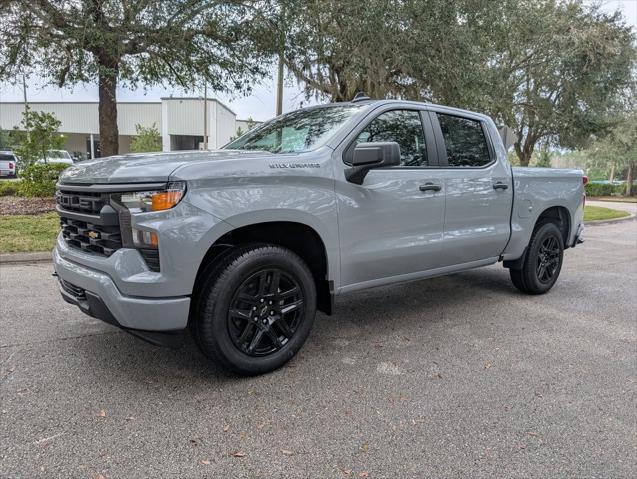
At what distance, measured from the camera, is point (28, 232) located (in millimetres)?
8062

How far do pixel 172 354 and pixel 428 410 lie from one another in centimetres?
192

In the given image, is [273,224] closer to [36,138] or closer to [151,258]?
[151,258]

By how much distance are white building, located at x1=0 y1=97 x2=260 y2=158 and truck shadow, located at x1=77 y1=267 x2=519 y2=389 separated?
37.6 meters

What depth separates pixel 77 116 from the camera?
45.0 meters

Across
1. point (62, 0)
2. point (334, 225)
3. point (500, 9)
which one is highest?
point (500, 9)

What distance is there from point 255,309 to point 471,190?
8.03 feet

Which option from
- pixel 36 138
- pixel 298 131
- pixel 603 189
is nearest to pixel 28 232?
pixel 298 131

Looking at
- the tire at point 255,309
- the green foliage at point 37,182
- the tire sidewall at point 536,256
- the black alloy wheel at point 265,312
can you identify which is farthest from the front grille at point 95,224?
the green foliage at point 37,182

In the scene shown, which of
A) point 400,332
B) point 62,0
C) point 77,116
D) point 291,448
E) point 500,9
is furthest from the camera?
point 77,116

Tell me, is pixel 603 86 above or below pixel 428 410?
above

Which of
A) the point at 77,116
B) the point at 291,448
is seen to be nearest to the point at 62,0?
the point at 291,448

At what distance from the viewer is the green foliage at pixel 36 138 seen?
1353cm

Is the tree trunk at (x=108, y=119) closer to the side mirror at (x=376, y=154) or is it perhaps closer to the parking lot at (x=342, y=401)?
the parking lot at (x=342, y=401)

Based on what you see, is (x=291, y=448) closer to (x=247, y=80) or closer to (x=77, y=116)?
(x=247, y=80)
